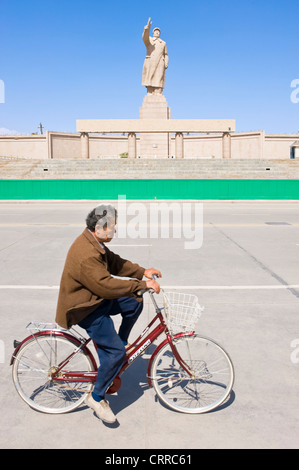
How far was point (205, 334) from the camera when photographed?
538 cm

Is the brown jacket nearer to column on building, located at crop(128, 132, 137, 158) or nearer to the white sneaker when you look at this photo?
the white sneaker

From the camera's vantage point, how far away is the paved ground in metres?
3.40

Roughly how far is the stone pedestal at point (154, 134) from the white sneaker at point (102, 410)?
48759mm

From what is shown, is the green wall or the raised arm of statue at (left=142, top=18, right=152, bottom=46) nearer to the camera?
the green wall

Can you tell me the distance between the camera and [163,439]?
333 cm

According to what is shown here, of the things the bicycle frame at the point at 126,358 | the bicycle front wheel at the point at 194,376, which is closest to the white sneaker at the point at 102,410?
the bicycle frame at the point at 126,358

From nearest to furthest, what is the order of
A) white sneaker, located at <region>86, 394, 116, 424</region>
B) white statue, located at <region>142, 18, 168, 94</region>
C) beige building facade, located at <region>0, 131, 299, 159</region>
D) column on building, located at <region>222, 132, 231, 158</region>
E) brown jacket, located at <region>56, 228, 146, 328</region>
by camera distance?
brown jacket, located at <region>56, 228, 146, 328</region>
white sneaker, located at <region>86, 394, 116, 424</region>
white statue, located at <region>142, 18, 168, 94</region>
column on building, located at <region>222, 132, 231, 158</region>
beige building facade, located at <region>0, 131, 299, 159</region>

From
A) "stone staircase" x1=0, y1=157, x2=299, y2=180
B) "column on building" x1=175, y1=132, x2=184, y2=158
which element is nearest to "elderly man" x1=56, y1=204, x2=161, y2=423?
"stone staircase" x1=0, y1=157, x2=299, y2=180

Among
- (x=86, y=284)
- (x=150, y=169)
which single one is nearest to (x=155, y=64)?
(x=150, y=169)

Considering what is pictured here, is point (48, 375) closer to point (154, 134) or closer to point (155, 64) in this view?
point (154, 134)

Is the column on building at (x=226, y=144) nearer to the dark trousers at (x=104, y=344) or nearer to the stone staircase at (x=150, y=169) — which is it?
the stone staircase at (x=150, y=169)

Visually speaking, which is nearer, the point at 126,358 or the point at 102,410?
the point at 102,410

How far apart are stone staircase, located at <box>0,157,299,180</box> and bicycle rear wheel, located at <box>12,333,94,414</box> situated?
35013 mm

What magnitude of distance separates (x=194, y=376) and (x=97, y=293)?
1.20 meters
